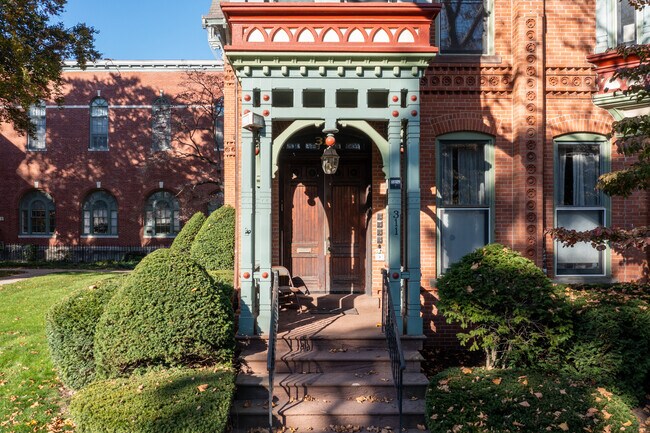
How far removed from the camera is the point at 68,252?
25484mm

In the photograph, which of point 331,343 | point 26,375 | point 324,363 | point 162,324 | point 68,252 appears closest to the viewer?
point 162,324

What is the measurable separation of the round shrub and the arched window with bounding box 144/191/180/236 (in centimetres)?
2127

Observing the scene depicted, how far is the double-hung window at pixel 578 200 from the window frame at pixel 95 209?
79.9ft

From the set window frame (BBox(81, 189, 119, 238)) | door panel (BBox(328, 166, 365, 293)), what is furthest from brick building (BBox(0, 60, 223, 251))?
door panel (BBox(328, 166, 365, 293))

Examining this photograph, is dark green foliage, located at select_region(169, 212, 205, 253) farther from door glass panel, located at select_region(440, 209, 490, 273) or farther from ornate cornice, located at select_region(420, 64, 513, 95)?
ornate cornice, located at select_region(420, 64, 513, 95)

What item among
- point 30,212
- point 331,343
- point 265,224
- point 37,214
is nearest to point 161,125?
point 37,214

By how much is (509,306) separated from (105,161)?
25.7 metres

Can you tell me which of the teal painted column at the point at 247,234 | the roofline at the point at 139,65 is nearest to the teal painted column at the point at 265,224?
the teal painted column at the point at 247,234

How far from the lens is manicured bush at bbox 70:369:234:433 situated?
438cm

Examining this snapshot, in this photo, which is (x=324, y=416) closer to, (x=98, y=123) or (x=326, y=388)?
(x=326, y=388)

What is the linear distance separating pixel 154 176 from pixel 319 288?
1937 centimetres

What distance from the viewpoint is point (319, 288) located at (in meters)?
9.27

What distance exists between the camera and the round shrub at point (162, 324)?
207 inches

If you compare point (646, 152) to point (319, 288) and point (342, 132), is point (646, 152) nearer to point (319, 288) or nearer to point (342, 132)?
point (342, 132)
